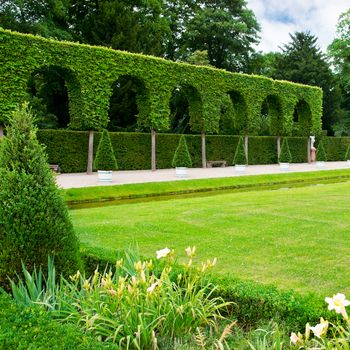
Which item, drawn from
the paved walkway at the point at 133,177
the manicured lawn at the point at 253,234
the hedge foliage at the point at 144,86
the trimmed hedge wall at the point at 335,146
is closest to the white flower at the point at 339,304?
the manicured lawn at the point at 253,234

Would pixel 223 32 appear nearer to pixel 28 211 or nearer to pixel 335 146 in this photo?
pixel 335 146

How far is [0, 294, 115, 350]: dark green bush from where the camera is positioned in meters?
1.93

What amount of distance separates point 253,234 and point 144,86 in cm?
1663

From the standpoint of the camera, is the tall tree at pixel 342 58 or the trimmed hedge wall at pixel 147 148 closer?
the trimmed hedge wall at pixel 147 148

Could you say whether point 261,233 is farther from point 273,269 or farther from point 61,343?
point 61,343

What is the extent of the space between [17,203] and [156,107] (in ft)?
64.8

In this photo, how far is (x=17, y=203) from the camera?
3.03 metres

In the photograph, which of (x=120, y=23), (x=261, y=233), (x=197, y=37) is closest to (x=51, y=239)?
(x=261, y=233)

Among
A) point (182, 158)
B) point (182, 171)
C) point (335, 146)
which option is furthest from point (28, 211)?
point (335, 146)

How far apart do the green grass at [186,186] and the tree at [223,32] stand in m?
19.0

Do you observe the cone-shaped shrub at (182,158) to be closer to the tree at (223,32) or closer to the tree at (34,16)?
the tree at (34,16)

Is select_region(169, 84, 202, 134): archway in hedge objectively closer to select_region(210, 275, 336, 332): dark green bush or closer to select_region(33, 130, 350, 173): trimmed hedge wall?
select_region(33, 130, 350, 173): trimmed hedge wall

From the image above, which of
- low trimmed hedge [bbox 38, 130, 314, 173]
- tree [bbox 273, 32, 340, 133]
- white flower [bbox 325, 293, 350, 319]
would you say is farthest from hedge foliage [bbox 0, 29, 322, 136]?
white flower [bbox 325, 293, 350, 319]

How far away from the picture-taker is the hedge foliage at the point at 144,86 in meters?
17.3
